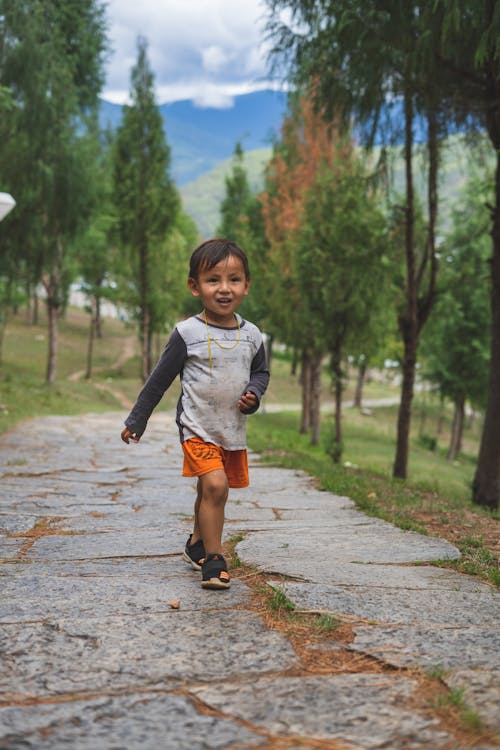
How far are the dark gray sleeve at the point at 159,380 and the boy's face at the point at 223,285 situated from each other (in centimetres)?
23

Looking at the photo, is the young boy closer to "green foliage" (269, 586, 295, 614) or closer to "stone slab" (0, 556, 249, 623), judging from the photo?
"stone slab" (0, 556, 249, 623)

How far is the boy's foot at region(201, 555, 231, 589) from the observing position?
311 centimetres

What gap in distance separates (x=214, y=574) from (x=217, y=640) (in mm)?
697

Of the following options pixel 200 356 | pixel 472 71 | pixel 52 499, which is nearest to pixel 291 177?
pixel 472 71

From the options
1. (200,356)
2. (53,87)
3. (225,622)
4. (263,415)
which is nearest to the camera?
(225,622)

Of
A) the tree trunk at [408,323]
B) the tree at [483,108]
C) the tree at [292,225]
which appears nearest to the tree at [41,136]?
the tree at [292,225]

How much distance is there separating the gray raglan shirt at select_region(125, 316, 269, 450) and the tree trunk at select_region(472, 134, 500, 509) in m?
5.36

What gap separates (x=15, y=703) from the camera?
1.97 m

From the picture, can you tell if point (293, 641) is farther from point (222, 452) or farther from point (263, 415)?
point (263, 415)

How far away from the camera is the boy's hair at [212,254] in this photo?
3.42 meters

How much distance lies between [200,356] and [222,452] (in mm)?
477

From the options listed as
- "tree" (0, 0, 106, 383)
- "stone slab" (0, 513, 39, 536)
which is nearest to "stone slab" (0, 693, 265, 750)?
"stone slab" (0, 513, 39, 536)

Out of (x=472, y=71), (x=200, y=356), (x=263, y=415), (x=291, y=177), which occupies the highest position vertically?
(x=291, y=177)

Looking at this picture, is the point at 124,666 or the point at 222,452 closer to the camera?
the point at 124,666
